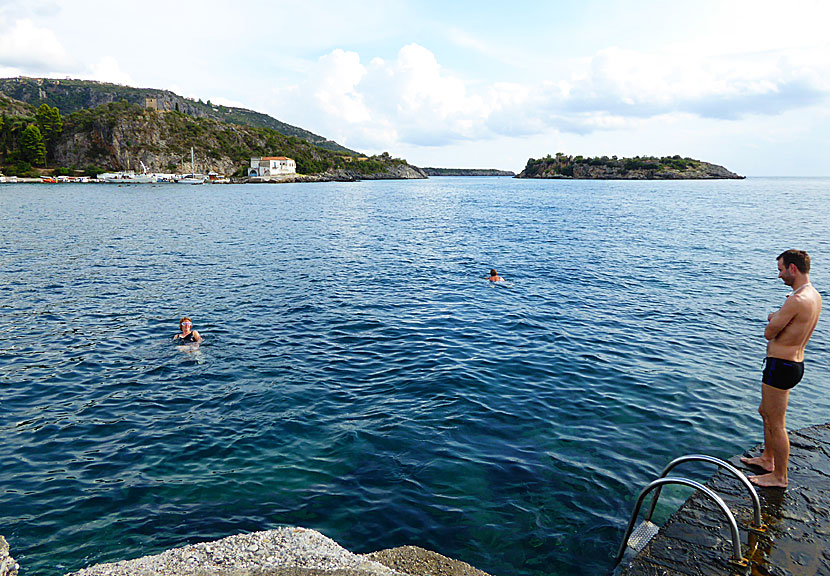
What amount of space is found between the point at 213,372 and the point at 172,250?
23.9 metres

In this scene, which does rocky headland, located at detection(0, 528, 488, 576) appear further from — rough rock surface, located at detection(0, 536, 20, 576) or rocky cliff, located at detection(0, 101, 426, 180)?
rocky cliff, located at detection(0, 101, 426, 180)

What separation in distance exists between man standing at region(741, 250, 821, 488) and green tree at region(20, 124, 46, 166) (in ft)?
654

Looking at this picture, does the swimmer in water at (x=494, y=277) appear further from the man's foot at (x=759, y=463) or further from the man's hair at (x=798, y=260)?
the man's hair at (x=798, y=260)

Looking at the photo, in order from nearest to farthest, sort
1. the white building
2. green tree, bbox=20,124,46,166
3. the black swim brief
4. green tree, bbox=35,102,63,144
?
the black swim brief < green tree, bbox=20,124,46,166 < green tree, bbox=35,102,63,144 < the white building

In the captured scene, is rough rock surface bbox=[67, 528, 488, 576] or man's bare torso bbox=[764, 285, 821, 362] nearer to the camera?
rough rock surface bbox=[67, 528, 488, 576]

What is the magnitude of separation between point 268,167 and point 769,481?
650ft

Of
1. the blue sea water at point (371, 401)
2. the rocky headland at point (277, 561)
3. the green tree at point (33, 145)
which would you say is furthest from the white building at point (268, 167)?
the rocky headland at point (277, 561)

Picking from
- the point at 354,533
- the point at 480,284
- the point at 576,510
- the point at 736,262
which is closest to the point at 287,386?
the point at 354,533

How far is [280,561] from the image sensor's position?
5840 millimetres

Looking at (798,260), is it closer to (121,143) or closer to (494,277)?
(494,277)

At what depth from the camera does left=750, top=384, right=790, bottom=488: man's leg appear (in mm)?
7203

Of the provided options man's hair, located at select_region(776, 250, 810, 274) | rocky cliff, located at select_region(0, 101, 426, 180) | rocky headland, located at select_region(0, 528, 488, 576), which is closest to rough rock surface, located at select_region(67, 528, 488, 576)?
rocky headland, located at select_region(0, 528, 488, 576)

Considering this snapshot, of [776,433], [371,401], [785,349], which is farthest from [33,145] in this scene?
[776,433]

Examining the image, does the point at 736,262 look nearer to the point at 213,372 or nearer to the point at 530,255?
the point at 530,255
